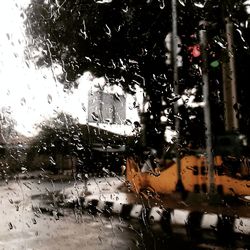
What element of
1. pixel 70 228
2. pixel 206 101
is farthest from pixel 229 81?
pixel 70 228

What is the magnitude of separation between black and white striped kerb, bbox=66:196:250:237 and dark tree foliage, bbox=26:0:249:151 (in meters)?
0.85

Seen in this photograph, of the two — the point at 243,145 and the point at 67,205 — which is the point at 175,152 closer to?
the point at 243,145

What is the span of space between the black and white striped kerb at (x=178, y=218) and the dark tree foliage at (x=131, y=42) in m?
0.85

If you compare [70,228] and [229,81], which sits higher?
[229,81]

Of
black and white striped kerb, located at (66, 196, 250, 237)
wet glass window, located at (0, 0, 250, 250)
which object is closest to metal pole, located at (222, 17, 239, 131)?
wet glass window, located at (0, 0, 250, 250)

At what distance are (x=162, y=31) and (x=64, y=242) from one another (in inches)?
72.1

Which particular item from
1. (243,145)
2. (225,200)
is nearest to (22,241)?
(225,200)

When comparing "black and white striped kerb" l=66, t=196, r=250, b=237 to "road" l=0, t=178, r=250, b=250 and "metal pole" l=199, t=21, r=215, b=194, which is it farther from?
"metal pole" l=199, t=21, r=215, b=194

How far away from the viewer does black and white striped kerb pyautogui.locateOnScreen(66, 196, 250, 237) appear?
103 inches

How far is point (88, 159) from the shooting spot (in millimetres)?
2723

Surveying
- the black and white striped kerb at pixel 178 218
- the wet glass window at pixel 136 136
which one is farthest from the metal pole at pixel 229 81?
the black and white striped kerb at pixel 178 218

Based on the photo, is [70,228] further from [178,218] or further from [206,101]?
[206,101]

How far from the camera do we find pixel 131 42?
Result: 3154 millimetres

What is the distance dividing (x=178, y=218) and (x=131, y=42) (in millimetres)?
1607
